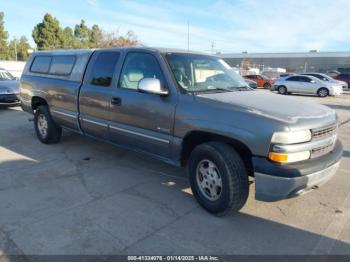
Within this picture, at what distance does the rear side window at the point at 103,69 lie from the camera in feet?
15.8

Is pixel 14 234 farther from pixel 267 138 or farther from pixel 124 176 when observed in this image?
pixel 267 138

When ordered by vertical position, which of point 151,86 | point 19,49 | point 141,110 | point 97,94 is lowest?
point 141,110

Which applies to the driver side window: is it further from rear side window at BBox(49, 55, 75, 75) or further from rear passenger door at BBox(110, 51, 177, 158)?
rear side window at BBox(49, 55, 75, 75)

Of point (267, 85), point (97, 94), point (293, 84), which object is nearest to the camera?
point (97, 94)

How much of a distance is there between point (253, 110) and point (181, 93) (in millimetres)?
966

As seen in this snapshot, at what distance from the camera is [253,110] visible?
10.8 ft

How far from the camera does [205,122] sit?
355 centimetres

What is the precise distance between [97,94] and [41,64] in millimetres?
2489

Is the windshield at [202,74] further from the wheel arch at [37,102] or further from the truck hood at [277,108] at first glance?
the wheel arch at [37,102]

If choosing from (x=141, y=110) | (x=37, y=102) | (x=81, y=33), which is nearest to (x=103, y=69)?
(x=141, y=110)

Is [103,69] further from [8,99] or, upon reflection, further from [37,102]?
[8,99]

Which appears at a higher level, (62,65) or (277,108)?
(62,65)

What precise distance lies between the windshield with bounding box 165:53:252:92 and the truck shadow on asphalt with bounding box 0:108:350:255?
1.48m

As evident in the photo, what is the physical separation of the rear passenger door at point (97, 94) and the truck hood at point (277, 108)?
5.64 ft
